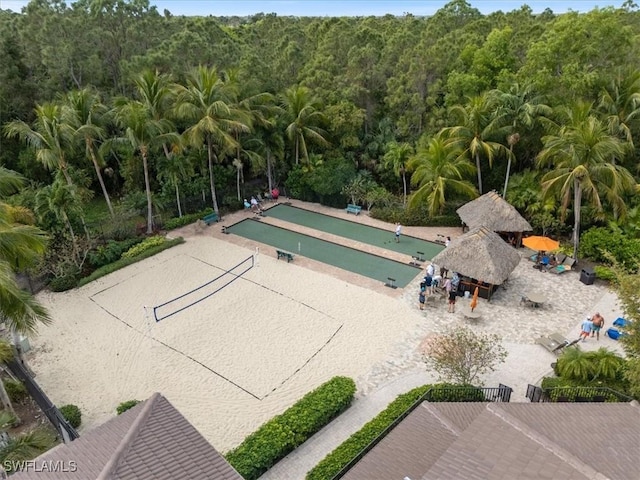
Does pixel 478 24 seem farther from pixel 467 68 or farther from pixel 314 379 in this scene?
pixel 314 379

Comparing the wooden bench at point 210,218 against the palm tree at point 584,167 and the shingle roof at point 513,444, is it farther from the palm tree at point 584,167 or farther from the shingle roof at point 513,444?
the shingle roof at point 513,444

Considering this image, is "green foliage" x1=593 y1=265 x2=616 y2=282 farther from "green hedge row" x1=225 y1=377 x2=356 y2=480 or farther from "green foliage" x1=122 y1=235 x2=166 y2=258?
"green foliage" x1=122 y1=235 x2=166 y2=258

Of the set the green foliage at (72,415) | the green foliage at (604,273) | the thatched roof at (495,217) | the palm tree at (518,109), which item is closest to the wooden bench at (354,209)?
the thatched roof at (495,217)

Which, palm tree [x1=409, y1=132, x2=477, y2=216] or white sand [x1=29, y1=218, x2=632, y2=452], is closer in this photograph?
white sand [x1=29, y1=218, x2=632, y2=452]

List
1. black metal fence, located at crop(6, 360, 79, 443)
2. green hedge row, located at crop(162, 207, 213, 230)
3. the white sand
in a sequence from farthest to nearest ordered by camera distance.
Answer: green hedge row, located at crop(162, 207, 213, 230) → the white sand → black metal fence, located at crop(6, 360, 79, 443)

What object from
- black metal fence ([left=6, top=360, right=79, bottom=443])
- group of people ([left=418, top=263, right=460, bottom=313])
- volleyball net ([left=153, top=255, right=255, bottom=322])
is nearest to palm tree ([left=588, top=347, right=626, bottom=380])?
group of people ([left=418, top=263, right=460, bottom=313])

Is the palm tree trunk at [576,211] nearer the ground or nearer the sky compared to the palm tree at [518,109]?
nearer the ground

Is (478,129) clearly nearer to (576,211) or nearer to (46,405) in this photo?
(576,211)
